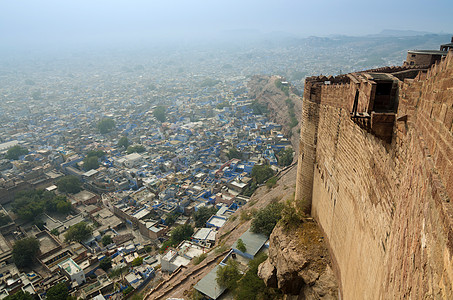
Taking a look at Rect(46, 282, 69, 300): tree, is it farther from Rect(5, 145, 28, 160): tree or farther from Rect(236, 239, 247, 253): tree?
Rect(5, 145, 28, 160): tree

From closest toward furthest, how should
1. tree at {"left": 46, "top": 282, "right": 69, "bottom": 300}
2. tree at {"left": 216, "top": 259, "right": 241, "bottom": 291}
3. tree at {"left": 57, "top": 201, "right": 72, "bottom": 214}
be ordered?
tree at {"left": 216, "top": 259, "right": 241, "bottom": 291} → tree at {"left": 46, "top": 282, "right": 69, "bottom": 300} → tree at {"left": 57, "top": 201, "right": 72, "bottom": 214}

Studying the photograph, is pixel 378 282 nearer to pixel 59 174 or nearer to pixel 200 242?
pixel 200 242

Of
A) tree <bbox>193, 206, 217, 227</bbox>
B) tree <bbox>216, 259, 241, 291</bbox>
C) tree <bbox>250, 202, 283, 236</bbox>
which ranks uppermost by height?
tree <bbox>250, 202, 283, 236</bbox>

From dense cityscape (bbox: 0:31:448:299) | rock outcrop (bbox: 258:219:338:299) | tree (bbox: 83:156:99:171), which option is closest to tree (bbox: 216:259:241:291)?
dense cityscape (bbox: 0:31:448:299)

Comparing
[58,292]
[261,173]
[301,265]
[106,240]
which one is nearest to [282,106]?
[261,173]

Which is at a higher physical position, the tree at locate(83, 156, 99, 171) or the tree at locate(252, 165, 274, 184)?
the tree at locate(252, 165, 274, 184)

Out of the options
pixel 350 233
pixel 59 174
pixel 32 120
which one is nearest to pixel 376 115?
pixel 350 233

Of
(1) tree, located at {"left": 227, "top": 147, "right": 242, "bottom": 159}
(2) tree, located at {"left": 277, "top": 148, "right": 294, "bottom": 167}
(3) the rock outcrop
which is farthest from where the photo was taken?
(1) tree, located at {"left": 227, "top": 147, "right": 242, "bottom": 159}
